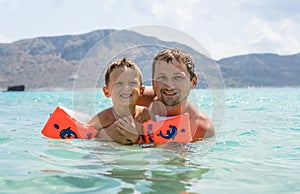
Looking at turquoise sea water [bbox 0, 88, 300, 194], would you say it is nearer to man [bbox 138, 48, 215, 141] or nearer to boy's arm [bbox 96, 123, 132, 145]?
boy's arm [bbox 96, 123, 132, 145]

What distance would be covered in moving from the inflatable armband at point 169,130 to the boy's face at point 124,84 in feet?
1.23

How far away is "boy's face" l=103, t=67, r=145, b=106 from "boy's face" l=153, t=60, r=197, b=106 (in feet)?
0.97

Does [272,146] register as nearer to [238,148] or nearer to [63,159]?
[238,148]

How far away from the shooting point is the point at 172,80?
16.2 ft

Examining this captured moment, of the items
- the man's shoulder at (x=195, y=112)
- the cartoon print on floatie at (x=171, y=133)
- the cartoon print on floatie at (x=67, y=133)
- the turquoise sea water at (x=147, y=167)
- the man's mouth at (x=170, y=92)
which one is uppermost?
the man's mouth at (x=170, y=92)

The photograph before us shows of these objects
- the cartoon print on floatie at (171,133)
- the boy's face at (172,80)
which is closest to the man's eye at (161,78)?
the boy's face at (172,80)

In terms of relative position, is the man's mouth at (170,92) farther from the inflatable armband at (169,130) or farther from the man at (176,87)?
the inflatable armband at (169,130)

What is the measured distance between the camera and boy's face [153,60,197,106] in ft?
16.3

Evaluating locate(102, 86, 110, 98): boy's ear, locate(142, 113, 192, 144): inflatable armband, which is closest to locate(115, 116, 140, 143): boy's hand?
locate(142, 113, 192, 144): inflatable armband

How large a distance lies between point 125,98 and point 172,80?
588mm

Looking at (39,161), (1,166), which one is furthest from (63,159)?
(1,166)

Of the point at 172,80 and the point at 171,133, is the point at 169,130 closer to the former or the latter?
the point at 171,133

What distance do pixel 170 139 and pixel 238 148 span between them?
1.04 m

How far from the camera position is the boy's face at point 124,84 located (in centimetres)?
479
